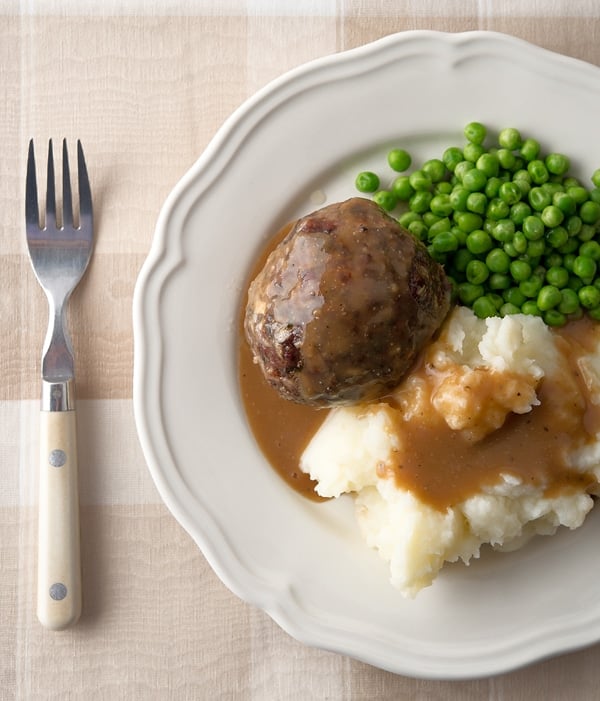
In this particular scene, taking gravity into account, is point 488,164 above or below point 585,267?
above

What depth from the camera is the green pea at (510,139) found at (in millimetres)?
3668

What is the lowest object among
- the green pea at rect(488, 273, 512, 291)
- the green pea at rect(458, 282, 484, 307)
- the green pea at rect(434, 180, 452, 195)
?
the green pea at rect(458, 282, 484, 307)

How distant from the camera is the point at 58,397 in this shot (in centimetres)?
379

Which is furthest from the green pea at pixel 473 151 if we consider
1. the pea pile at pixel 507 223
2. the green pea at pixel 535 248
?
the green pea at pixel 535 248

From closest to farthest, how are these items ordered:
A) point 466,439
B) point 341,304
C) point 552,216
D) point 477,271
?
point 341,304
point 466,439
point 552,216
point 477,271

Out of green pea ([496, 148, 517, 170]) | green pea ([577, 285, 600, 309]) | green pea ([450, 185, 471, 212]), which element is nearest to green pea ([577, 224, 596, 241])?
green pea ([577, 285, 600, 309])

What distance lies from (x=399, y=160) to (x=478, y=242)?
1.78 feet

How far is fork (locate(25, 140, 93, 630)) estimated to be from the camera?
148 inches

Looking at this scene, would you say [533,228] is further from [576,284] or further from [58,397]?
[58,397]

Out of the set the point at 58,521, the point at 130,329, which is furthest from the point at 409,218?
the point at 58,521

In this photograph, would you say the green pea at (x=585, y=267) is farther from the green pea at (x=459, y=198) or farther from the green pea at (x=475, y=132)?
the green pea at (x=475, y=132)

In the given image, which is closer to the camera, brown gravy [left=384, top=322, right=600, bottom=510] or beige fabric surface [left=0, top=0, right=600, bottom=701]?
brown gravy [left=384, top=322, right=600, bottom=510]

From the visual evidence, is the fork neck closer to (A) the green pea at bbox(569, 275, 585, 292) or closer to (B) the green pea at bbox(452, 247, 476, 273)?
(B) the green pea at bbox(452, 247, 476, 273)

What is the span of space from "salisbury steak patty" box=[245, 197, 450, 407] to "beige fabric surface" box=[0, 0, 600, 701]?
3.45ft
